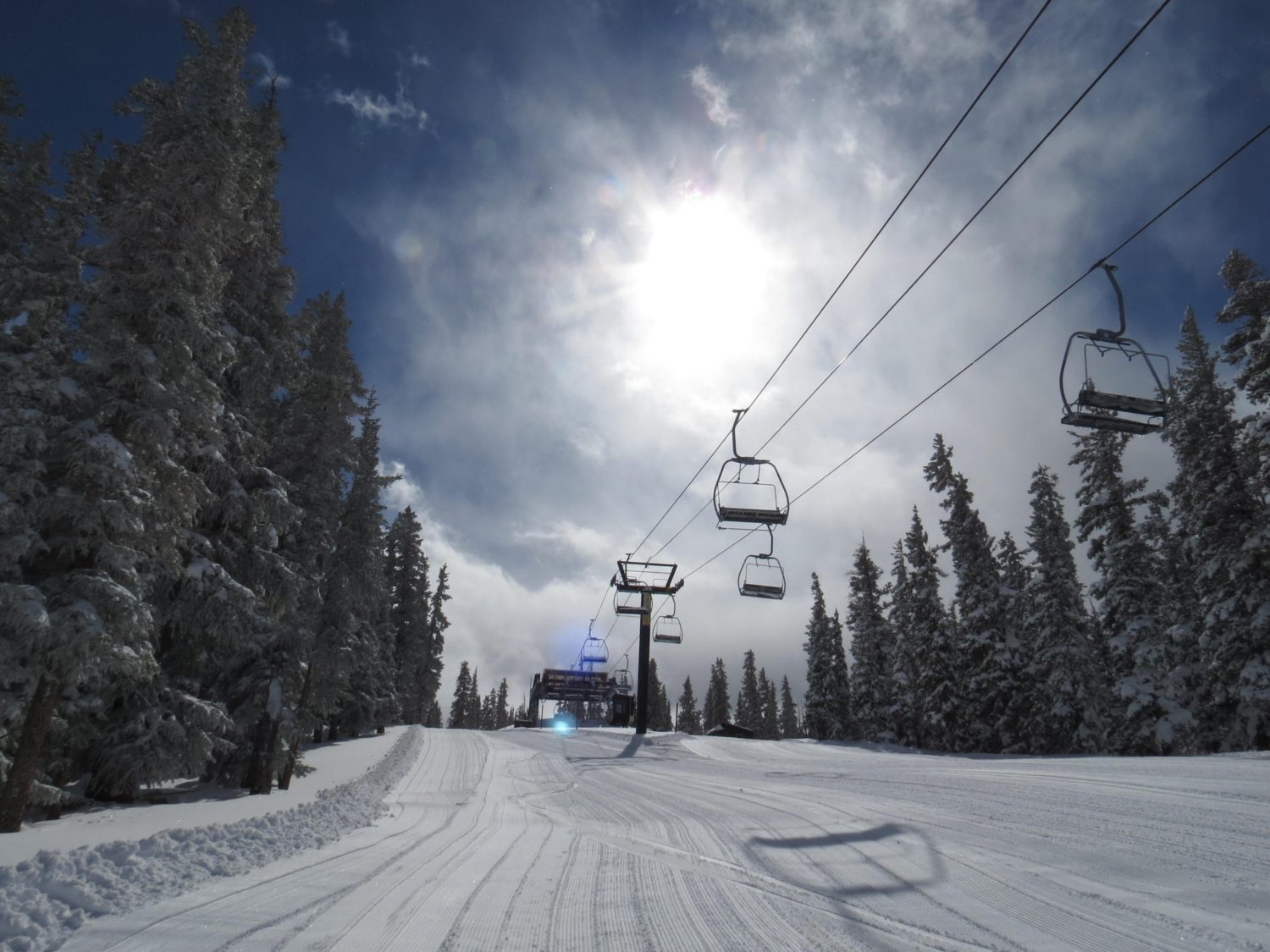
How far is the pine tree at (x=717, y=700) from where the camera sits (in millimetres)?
92350

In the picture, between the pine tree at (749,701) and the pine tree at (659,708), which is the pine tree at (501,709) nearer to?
the pine tree at (659,708)

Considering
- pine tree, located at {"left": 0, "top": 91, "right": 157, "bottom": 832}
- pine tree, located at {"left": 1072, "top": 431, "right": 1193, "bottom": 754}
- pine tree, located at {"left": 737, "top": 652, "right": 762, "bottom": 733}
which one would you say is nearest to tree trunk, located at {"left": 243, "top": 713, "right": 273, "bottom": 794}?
pine tree, located at {"left": 0, "top": 91, "right": 157, "bottom": 832}

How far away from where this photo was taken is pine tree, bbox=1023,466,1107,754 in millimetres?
28203

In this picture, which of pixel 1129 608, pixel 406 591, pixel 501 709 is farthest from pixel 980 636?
pixel 501 709

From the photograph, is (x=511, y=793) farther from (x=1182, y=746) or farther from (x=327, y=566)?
(x=1182, y=746)

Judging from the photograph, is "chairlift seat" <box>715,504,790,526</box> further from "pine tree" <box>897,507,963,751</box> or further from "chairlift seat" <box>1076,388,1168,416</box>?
"pine tree" <box>897,507,963,751</box>

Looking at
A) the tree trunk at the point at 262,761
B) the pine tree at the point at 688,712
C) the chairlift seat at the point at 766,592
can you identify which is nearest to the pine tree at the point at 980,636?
the chairlift seat at the point at 766,592

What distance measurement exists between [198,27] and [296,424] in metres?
10.0

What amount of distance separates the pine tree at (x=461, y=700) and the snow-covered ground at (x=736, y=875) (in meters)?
112

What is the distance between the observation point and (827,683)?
47.0 meters

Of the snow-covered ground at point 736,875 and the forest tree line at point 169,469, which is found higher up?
the forest tree line at point 169,469

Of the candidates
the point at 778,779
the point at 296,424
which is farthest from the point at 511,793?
the point at 296,424

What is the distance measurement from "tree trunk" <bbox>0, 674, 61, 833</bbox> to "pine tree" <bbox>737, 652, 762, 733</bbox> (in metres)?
84.6

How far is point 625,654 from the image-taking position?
170 feet
